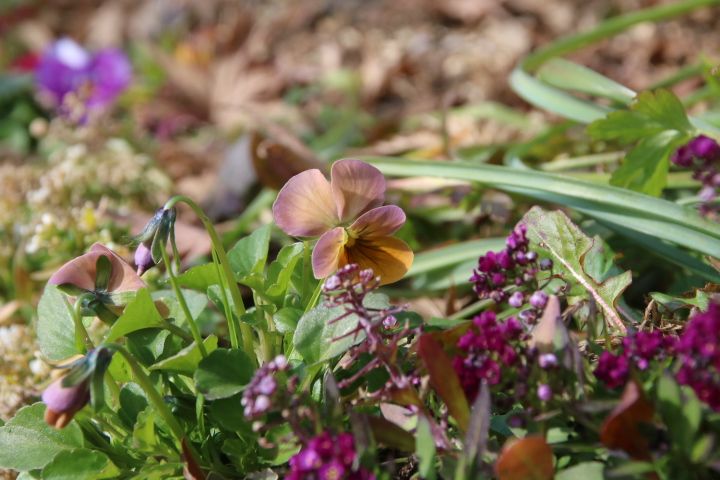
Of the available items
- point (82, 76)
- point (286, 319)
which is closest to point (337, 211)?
point (286, 319)

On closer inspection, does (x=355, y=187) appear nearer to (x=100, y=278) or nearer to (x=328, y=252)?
(x=328, y=252)

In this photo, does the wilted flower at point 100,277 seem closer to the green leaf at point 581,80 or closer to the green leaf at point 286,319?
the green leaf at point 286,319

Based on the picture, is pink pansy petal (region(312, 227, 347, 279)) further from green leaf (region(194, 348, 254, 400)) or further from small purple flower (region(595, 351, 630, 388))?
small purple flower (region(595, 351, 630, 388))

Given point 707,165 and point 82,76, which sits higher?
point 707,165

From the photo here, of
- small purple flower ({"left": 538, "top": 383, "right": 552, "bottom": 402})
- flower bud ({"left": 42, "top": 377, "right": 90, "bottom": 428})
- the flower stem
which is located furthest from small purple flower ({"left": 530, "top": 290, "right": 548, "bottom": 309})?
flower bud ({"left": 42, "top": 377, "right": 90, "bottom": 428})

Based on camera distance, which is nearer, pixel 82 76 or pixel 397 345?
pixel 397 345

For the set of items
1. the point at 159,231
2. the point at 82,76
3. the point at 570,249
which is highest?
the point at 159,231
